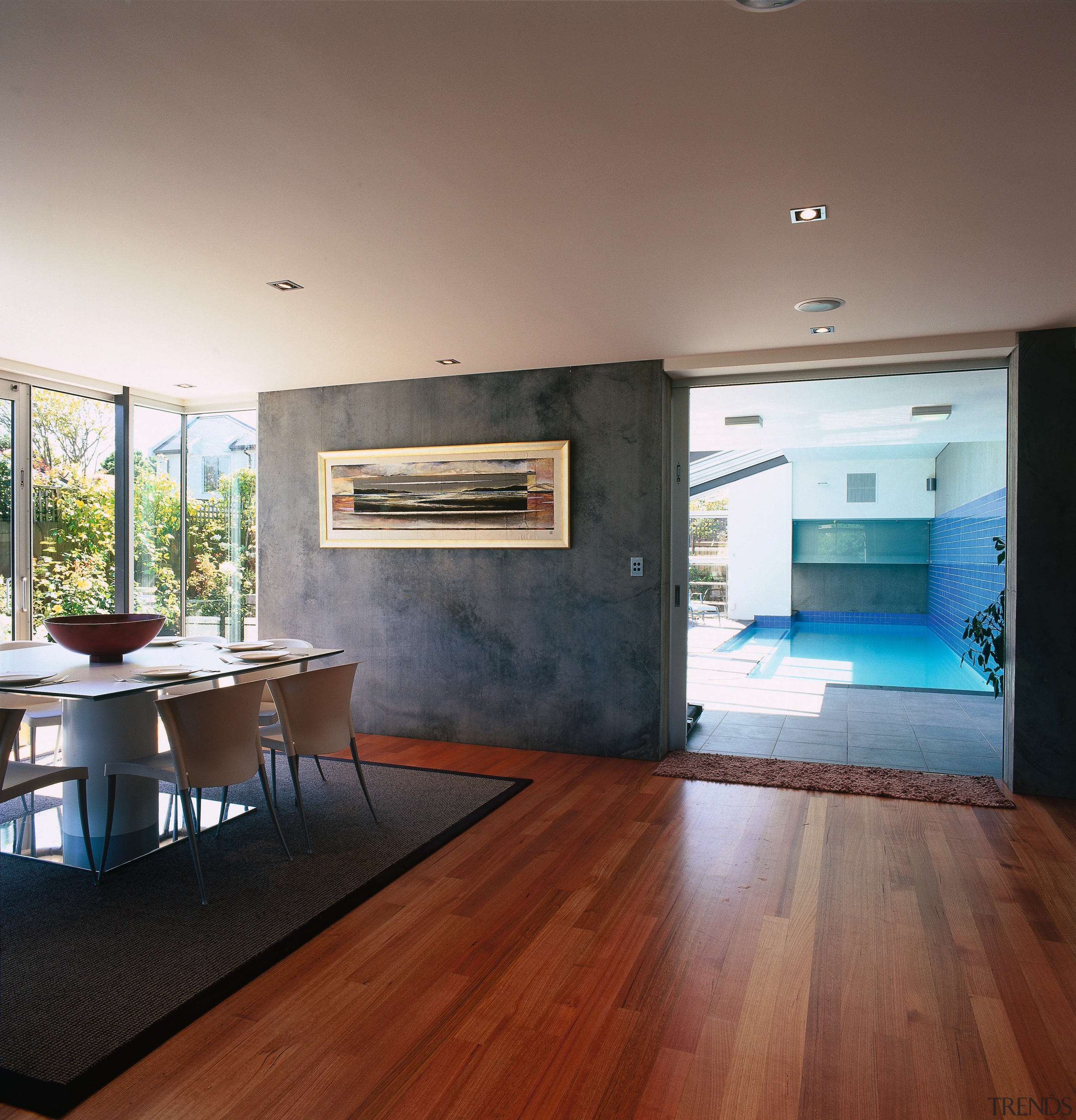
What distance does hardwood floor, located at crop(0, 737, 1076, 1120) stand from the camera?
1854mm

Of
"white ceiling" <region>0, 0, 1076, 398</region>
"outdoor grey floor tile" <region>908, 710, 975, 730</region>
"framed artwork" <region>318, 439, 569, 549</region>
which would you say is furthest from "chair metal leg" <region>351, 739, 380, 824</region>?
"outdoor grey floor tile" <region>908, 710, 975, 730</region>

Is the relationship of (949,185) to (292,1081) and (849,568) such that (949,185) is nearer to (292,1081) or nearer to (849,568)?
(292,1081)

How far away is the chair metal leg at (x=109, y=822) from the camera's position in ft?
9.73

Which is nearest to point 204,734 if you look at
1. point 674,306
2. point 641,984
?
point 641,984

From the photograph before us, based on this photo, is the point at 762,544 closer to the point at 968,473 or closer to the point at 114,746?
the point at 968,473

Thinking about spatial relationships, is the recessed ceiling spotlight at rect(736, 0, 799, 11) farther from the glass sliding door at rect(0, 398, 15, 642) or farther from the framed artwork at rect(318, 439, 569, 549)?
the glass sliding door at rect(0, 398, 15, 642)

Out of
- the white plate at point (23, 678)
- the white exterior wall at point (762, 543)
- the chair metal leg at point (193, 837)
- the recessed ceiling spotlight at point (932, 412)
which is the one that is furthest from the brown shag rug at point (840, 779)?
the white exterior wall at point (762, 543)

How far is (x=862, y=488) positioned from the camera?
41.8ft

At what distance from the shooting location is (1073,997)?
2256 mm

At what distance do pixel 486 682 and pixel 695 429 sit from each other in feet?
12.2

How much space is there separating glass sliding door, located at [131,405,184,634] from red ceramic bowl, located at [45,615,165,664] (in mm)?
2434

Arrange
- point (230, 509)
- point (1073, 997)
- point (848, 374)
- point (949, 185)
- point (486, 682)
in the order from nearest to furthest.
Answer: point (1073, 997)
point (949, 185)
point (848, 374)
point (486, 682)
point (230, 509)

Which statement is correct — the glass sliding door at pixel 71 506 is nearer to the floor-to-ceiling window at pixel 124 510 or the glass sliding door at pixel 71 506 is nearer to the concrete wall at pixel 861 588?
the floor-to-ceiling window at pixel 124 510

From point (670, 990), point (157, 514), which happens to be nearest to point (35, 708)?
point (157, 514)
